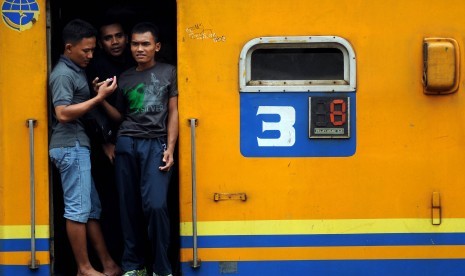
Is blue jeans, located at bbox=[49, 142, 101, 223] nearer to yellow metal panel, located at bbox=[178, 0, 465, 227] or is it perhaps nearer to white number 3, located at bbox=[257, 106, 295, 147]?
yellow metal panel, located at bbox=[178, 0, 465, 227]

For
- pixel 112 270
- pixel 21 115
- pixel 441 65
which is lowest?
pixel 112 270

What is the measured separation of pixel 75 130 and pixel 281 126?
121cm

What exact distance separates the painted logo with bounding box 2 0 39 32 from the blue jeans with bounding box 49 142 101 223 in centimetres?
74

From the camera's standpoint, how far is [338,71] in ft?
15.8

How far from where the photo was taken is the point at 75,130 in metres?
4.84

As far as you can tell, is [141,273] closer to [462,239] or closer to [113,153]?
[113,153]

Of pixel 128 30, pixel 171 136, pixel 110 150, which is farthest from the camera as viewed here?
pixel 128 30

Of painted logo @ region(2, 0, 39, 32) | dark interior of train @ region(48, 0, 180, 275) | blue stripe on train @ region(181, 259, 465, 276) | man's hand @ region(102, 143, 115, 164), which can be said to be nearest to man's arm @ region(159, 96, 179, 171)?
dark interior of train @ region(48, 0, 180, 275)

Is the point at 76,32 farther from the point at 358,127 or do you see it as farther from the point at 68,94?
the point at 358,127

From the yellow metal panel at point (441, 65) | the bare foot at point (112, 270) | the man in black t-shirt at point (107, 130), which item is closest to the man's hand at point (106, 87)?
the man in black t-shirt at point (107, 130)

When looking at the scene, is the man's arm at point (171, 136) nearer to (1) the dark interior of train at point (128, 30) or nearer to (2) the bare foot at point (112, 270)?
(1) the dark interior of train at point (128, 30)

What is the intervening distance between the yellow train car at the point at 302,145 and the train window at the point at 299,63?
13 millimetres

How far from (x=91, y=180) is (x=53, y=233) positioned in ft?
1.25

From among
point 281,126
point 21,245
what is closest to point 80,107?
point 21,245
